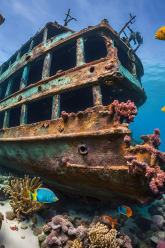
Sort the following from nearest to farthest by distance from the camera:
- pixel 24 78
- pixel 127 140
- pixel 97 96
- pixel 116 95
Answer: pixel 127 140 < pixel 97 96 < pixel 116 95 < pixel 24 78

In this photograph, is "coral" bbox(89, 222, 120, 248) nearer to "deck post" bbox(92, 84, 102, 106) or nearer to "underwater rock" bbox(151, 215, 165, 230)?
"underwater rock" bbox(151, 215, 165, 230)

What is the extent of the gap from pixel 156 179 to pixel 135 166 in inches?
13.2

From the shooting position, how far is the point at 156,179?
6.27 ft

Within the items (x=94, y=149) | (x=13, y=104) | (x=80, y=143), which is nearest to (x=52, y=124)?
(x=80, y=143)

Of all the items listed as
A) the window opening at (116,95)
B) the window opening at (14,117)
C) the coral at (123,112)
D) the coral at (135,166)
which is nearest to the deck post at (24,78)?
the window opening at (14,117)

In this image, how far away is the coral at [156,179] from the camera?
1.86m

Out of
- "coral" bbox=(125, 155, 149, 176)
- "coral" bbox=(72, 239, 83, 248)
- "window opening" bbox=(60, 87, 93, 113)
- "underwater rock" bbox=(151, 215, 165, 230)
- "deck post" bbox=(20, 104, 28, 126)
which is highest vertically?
"window opening" bbox=(60, 87, 93, 113)

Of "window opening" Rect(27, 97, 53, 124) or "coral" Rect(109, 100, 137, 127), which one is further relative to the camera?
"window opening" Rect(27, 97, 53, 124)

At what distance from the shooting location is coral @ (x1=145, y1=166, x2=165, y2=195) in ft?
6.10

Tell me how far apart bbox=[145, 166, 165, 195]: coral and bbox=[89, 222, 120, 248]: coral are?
185 cm

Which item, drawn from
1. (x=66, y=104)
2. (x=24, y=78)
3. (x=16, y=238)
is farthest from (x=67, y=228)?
(x=24, y=78)

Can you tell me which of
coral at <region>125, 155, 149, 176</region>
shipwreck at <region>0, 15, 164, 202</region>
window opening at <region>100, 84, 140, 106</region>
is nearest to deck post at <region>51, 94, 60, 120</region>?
shipwreck at <region>0, 15, 164, 202</region>

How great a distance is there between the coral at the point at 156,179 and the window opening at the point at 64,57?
6.19 meters

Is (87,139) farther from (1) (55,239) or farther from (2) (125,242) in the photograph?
(2) (125,242)
